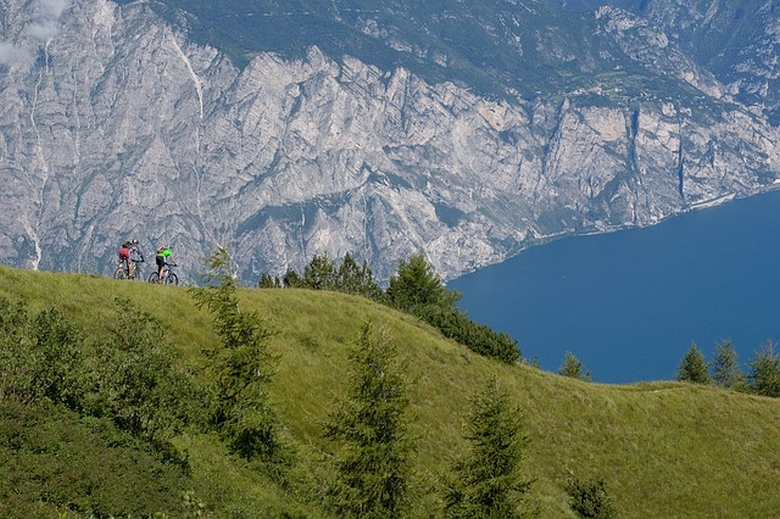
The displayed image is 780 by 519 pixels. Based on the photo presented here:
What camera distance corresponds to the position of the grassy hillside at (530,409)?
35.8 m

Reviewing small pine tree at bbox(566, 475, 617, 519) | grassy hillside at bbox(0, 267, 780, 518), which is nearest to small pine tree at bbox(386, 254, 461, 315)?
grassy hillside at bbox(0, 267, 780, 518)

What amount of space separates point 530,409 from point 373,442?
90.6ft

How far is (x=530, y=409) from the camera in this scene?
51875mm

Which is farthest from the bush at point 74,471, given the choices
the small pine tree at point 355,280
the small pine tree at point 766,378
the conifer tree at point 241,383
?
the small pine tree at point 766,378

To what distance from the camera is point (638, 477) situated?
49188 mm

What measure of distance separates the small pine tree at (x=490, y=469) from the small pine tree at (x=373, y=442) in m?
3.28

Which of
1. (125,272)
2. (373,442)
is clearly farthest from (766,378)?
(373,442)

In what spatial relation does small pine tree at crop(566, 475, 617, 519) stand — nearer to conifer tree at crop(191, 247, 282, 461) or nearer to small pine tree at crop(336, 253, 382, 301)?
conifer tree at crop(191, 247, 282, 461)

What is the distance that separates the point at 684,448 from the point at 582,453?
928 cm

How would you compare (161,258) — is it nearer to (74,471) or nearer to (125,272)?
(125,272)

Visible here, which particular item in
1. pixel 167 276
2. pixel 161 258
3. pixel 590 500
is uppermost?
pixel 161 258

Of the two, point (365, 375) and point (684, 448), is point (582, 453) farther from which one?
point (365, 375)

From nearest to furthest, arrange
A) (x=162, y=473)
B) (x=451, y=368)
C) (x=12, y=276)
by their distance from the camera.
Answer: (x=162, y=473) < (x=12, y=276) < (x=451, y=368)

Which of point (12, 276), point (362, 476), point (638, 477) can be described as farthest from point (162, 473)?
point (638, 477)
